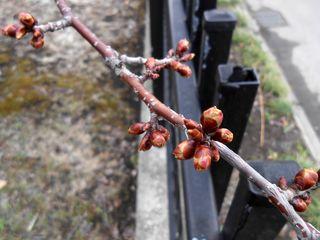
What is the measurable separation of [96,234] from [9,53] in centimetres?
178

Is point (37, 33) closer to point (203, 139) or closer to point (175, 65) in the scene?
point (175, 65)

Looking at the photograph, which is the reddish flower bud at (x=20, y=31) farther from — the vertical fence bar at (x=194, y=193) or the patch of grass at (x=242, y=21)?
the patch of grass at (x=242, y=21)

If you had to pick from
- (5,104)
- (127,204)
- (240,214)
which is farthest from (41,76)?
(240,214)

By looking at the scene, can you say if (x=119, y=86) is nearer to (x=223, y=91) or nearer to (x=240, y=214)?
(x=223, y=91)

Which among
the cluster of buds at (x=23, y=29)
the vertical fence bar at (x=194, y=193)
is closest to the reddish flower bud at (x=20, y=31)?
the cluster of buds at (x=23, y=29)

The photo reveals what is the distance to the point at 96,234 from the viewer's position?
2.28 m

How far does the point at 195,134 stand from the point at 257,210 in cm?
54

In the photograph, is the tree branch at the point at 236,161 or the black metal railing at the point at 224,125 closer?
the tree branch at the point at 236,161

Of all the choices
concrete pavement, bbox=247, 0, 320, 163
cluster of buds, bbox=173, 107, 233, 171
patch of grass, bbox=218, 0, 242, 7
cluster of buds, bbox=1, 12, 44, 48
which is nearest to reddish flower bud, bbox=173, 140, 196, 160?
cluster of buds, bbox=173, 107, 233, 171

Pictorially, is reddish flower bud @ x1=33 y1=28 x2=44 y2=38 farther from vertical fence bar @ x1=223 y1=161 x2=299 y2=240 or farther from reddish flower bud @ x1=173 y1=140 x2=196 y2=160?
vertical fence bar @ x1=223 y1=161 x2=299 y2=240

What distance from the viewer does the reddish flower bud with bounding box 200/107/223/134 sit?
18.1 inches

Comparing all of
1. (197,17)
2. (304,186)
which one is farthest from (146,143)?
(197,17)

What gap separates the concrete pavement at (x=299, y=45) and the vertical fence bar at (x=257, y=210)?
2233mm

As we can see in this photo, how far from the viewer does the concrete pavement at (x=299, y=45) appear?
3.57 m
